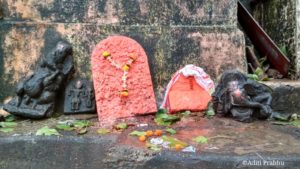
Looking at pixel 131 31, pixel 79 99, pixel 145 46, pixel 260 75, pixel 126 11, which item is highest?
pixel 126 11

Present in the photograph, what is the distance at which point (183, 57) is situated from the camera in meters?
4.05

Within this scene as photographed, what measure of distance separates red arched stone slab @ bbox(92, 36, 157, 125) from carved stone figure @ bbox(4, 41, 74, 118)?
0.35m

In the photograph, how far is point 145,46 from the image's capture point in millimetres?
4008

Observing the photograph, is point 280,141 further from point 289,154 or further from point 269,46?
point 269,46

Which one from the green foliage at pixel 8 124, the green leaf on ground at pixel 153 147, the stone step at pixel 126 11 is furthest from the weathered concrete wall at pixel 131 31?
the green leaf on ground at pixel 153 147

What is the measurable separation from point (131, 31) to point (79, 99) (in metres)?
0.97

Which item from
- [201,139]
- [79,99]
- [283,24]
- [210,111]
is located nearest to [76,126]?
[79,99]

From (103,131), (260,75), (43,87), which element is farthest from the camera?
(260,75)

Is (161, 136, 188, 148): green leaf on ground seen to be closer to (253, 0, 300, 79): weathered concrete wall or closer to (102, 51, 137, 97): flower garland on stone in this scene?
(102, 51, 137, 97): flower garland on stone

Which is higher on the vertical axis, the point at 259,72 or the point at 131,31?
the point at 131,31

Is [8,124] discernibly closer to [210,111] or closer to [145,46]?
[145,46]

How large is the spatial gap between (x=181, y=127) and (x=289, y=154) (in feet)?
3.36

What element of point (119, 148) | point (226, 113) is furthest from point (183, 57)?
point (119, 148)

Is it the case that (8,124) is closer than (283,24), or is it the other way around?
(8,124)
